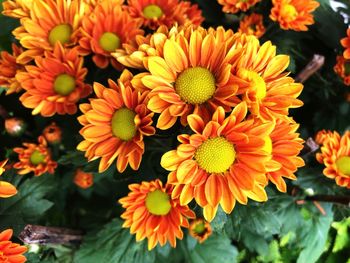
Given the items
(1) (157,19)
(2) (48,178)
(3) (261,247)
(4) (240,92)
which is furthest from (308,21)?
(2) (48,178)

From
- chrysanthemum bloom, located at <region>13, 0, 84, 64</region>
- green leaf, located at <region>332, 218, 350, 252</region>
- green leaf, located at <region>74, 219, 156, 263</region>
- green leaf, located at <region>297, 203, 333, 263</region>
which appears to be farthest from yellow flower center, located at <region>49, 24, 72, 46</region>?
green leaf, located at <region>332, 218, 350, 252</region>

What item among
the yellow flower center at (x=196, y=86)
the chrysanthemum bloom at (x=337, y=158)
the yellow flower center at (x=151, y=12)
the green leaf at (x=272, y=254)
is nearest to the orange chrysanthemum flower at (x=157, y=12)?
the yellow flower center at (x=151, y=12)

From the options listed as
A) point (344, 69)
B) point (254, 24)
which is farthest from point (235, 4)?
point (344, 69)

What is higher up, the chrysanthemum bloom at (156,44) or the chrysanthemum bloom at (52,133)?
the chrysanthemum bloom at (156,44)

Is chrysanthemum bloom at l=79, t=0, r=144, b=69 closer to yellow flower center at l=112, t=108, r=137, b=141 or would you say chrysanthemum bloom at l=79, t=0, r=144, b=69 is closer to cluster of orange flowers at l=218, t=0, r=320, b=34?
yellow flower center at l=112, t=108, r=137, b=141

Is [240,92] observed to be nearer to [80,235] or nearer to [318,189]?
[318,189]

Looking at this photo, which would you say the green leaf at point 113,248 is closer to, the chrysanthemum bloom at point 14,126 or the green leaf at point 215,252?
the green leaf at point 215,252

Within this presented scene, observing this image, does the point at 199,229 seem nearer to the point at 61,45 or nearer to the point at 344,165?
the point at 344,165

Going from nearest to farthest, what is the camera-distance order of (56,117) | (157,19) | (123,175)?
1. (123,175)
2. (157,19)
3. (56,117)
